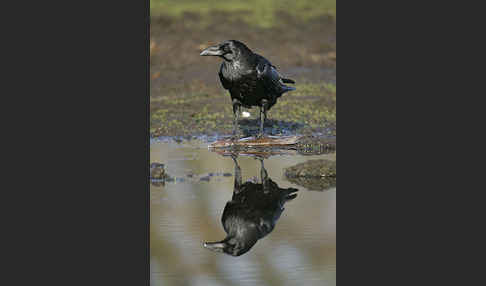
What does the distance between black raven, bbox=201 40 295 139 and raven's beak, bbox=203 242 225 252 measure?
358cm

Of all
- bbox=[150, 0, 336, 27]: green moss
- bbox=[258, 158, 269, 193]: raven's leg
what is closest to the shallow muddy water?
bbox=[258, 158, 269, 193]: raven's leg

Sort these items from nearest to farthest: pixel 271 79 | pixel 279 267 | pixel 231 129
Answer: pixel 279 267, pixel 271 79, pixel 231 129

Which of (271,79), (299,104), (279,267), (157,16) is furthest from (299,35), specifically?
(279,267)

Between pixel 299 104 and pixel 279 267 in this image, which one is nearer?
pixel 279 267

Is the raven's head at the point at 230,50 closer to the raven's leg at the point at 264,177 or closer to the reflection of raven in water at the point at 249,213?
the raven's leg at the point at 264,177

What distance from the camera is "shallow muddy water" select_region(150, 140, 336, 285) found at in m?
7.57

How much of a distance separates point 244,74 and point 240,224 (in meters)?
3.40

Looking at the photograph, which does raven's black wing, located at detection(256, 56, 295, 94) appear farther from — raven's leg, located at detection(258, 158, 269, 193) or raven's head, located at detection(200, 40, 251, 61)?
raven's leg, located at detection(258, 158, 269, 193)

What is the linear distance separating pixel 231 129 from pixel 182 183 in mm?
4060

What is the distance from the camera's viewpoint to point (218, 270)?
768 centimetres

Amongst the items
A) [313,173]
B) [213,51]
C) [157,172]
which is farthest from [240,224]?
[213,51]

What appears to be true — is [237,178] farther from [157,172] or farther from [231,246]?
[231,246]

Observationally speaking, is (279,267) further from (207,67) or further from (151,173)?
(207,67)

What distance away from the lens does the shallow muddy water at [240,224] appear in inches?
298
